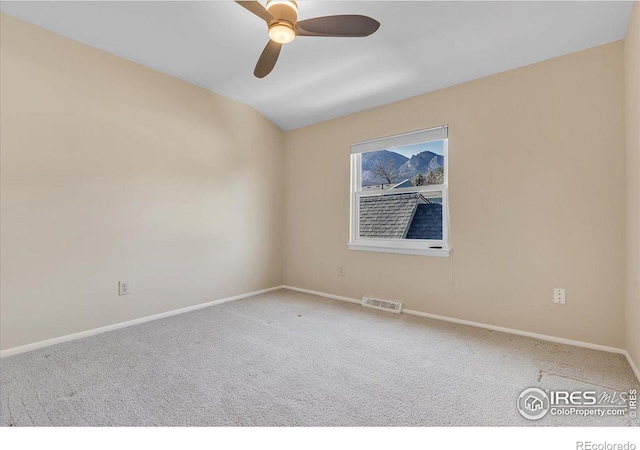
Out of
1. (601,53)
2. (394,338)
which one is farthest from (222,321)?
(601,53)

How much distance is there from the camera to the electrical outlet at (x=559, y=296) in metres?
2.36

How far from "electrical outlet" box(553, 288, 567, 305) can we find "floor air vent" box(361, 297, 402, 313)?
1.32m

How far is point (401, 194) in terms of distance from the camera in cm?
341

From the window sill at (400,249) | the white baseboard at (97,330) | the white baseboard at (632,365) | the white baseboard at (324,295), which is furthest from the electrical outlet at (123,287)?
the white baseboard at (632,365)

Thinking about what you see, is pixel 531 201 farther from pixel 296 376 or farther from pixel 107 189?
pixel 107 189

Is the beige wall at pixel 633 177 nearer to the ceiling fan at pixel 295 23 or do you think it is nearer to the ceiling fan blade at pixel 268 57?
the ceiling fan at pixel 295 23

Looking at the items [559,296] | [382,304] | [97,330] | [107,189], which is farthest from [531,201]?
[97,330]

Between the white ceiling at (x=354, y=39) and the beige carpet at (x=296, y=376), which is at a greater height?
the white ceiling at (x=354, y=39)

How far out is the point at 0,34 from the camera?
6.91 ft

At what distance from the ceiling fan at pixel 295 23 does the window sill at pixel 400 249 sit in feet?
6.61

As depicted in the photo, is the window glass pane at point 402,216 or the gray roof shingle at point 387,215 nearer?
the window glass pane at point 402,216

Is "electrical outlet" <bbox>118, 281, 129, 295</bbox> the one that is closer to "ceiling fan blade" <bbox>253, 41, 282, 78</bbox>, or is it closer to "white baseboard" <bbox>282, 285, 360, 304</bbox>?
"white baseboard" <bbox>282, 285, 360, 304</bbox>
